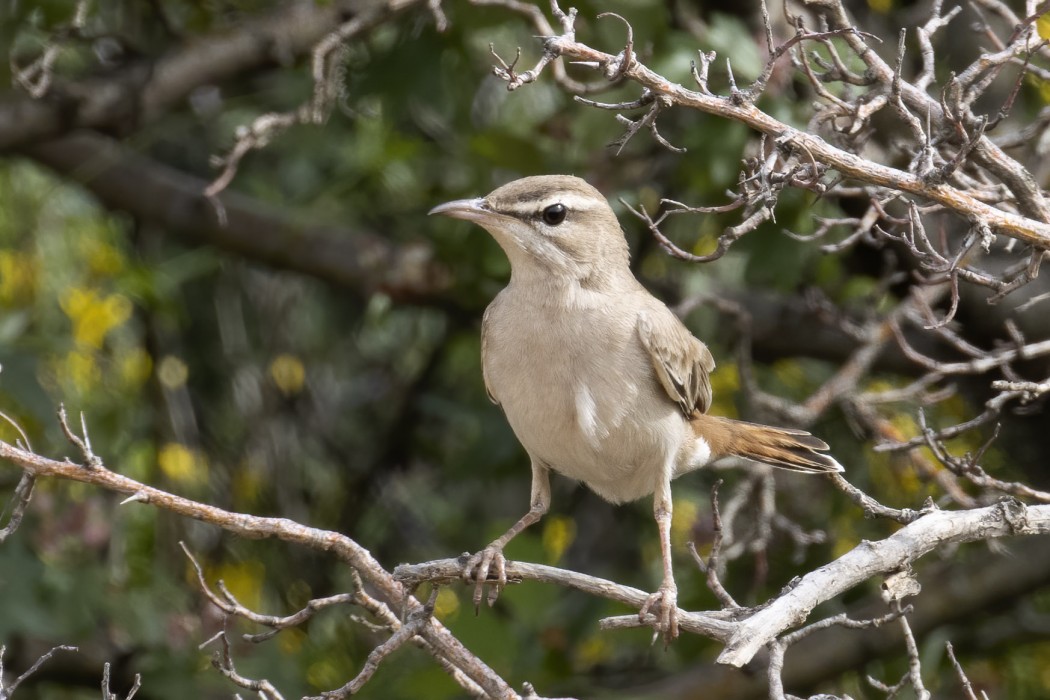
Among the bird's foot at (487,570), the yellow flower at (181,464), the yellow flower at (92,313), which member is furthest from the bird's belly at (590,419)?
the yellow flower at (181,464)

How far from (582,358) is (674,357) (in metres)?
0.32

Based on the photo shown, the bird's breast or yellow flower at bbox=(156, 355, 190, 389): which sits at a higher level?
the bird's breast

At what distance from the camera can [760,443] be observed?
3.96 metres

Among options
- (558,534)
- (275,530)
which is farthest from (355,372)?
(275,530)

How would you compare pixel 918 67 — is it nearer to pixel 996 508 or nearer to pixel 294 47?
pixel 294 47

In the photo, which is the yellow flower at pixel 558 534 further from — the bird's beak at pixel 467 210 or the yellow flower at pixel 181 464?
the bird's beak at pixel 467 210

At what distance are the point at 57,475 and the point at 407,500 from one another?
3846mm

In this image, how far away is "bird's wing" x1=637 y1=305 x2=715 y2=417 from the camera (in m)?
3.60

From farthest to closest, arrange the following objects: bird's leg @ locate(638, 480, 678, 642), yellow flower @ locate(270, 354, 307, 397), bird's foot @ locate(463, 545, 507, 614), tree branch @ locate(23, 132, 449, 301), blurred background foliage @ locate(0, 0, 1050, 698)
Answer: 1. yellow flower @ locate(270, 354, 307, 397)
2. tree branch @ locate(23, 132, 449, 301)
3. blurred background foliage @ locate(0, 0, 1050, 698)
4. bird's foot @ locate(463, 545, 507, 614)
5. bird's leg @ locate(638, 480, 678, 642)

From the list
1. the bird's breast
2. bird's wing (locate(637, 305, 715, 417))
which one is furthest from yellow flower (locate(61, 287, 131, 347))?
bird's wing (locate(637, 305, 715, 417))

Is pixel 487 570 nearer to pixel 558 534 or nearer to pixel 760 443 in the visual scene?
pixel 760 443

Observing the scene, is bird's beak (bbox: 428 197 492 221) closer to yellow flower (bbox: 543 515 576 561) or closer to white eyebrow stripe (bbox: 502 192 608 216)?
white eyebrow stripe (bbox: 502 192 608 216)

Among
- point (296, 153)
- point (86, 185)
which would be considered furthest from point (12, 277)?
point (296, 153)

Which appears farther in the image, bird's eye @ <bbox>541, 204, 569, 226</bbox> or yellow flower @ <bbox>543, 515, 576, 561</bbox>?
yellow flower @ <bbox>543, 515, 576, 561</bbox>
